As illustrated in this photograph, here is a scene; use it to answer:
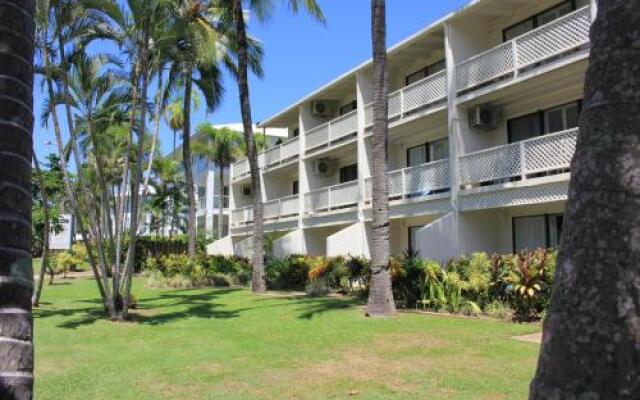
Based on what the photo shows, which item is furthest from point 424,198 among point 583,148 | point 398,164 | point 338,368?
point 583,148

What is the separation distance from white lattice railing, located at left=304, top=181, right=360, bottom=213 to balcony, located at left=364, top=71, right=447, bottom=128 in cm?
365

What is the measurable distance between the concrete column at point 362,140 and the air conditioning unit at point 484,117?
5819 millimetres

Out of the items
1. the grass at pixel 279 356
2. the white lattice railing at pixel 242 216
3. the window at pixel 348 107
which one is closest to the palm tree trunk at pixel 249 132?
the grass at pixel 279 356

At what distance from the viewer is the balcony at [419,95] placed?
789 inches

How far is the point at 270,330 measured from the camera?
40.0 feet

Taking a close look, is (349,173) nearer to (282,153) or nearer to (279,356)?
(282,153)

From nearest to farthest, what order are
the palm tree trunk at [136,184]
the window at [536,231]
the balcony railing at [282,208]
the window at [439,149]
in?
the palm tree trunk at [136,184] < the window at [536,231] < the window at [439,149] < the balcony railing at [282,208]

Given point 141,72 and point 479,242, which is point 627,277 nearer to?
point 141,72

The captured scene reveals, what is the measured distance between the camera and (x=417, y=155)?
929 inches

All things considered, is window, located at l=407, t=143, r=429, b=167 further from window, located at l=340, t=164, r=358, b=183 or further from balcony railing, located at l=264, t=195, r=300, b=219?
balcony railing, located at l=264, t=195, r=300, b=219

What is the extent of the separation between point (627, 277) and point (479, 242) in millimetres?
17017

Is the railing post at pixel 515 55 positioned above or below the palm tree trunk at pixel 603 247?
above

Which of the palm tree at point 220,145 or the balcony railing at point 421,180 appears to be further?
the palm tree at point 220,145

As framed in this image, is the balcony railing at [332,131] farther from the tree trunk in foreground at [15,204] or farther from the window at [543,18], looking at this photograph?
the tree trunk in foreground at [15,204]
